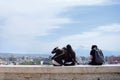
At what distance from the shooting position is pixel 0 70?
12.9 meters

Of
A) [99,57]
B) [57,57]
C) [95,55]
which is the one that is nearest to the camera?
[57,57]

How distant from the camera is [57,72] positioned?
12930mm

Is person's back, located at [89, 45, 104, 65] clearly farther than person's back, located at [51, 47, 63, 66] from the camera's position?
Yes

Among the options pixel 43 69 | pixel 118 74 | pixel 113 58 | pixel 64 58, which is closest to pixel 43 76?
pixel 43 69

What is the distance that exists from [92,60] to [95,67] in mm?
801

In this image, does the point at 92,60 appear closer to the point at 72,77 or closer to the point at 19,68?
the point at 72,77

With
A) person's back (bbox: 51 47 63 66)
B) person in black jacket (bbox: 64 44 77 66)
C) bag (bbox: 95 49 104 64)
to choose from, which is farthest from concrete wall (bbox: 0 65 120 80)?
person in black jacket (bbox: 64 44 77 66)

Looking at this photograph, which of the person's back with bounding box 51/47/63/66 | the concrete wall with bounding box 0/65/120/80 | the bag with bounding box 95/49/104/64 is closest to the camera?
the concrete wall with bounding box 0/65/120/80

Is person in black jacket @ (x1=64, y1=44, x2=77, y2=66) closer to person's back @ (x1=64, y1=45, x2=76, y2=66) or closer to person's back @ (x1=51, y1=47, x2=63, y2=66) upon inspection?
person's back @ (x1=64, y1=45, x2=76, y2=66)

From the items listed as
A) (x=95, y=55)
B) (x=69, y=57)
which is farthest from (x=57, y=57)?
(x=95, y=55)

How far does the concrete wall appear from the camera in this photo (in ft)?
42.3

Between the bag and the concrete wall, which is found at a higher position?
the bag

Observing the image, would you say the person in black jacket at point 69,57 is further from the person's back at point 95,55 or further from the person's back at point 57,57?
the person's back at point 95,55

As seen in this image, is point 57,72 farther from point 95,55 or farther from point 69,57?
point 95,55
